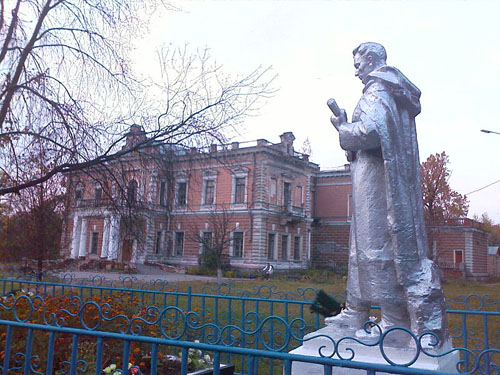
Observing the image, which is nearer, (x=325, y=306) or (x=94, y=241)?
(x=325, y=306)

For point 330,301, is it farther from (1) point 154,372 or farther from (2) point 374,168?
(1) point 154,372

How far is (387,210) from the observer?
3.24 meters

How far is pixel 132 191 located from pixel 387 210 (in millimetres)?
5443

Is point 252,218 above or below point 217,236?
above

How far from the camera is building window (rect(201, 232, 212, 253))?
26375 millimetres

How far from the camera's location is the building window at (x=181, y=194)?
7766 millimetres

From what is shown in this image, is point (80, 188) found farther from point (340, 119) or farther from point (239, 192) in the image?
point (239, 192)

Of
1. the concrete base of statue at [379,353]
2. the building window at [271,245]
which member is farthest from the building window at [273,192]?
the concrete base of statue at [379,353]

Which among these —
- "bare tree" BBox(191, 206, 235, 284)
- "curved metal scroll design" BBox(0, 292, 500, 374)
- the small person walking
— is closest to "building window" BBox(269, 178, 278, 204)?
"bare tree" BBox(191, 206, 235, 284)

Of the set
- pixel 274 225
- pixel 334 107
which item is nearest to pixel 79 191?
pixel 334 107

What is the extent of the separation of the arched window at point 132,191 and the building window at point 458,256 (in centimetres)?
3149

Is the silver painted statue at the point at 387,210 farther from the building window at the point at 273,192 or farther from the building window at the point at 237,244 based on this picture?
the building window at the point at 273,192

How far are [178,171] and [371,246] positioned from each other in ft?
15.6

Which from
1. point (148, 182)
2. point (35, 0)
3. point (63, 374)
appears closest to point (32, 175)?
point (148, 182)
